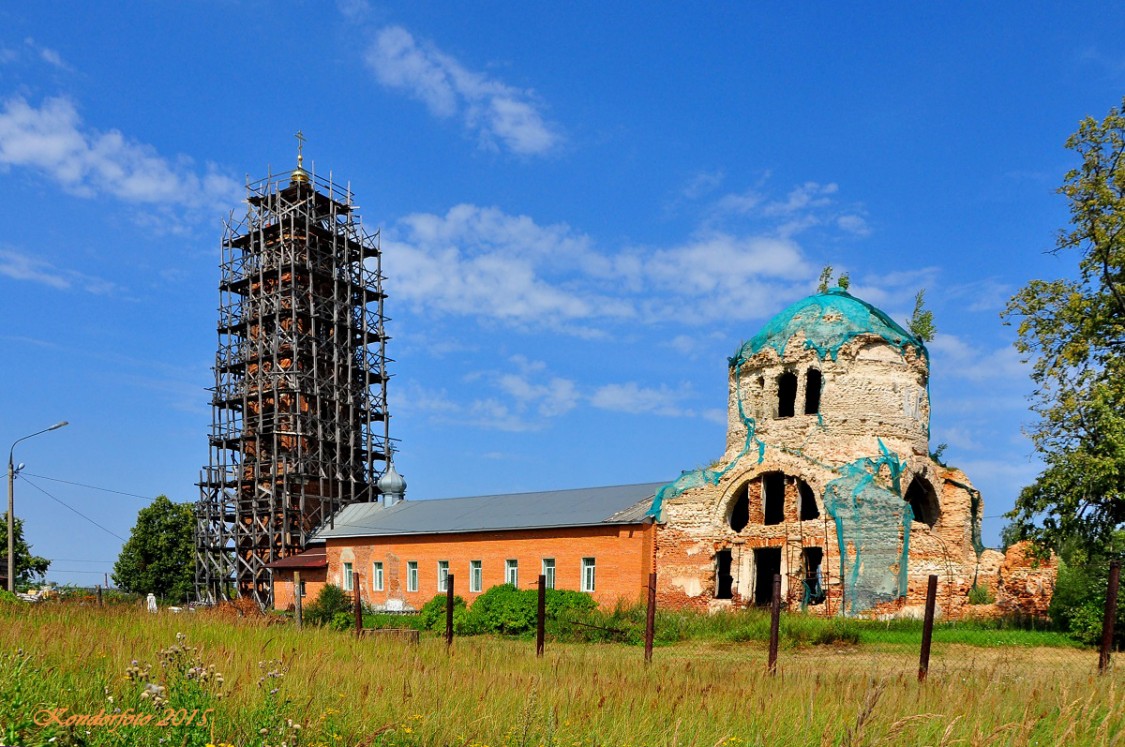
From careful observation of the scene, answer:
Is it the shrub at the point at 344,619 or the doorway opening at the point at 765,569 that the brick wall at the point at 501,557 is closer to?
the doorway opening at the point at 765,569

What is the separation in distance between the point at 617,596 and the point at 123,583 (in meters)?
32.2

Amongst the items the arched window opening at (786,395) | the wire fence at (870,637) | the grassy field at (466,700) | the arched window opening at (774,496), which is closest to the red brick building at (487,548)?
the wire fence at (870,637)

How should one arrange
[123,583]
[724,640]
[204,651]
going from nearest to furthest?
[204,651]
[724,640]
[123,583]

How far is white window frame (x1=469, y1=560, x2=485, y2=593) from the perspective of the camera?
1277 inches

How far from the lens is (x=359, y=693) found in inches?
246

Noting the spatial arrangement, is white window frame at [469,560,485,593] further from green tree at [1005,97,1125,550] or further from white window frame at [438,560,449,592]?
green tree at [1005,97,1125,550]

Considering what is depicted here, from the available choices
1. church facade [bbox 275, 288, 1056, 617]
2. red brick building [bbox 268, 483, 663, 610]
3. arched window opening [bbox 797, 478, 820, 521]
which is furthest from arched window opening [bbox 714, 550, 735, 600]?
arched window opening [bbox 797, 478, 820, 521]

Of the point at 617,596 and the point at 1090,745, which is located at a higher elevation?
the point at 1090,745

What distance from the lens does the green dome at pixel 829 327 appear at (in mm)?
28234

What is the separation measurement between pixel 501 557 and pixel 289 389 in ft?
58.8

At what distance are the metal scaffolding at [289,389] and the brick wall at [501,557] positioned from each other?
661cm

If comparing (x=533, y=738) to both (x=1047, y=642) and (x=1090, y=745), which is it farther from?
(x=1047, y=642)

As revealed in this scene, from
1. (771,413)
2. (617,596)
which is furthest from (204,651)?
(771,413)

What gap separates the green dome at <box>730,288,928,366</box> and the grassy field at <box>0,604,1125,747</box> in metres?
19.9
